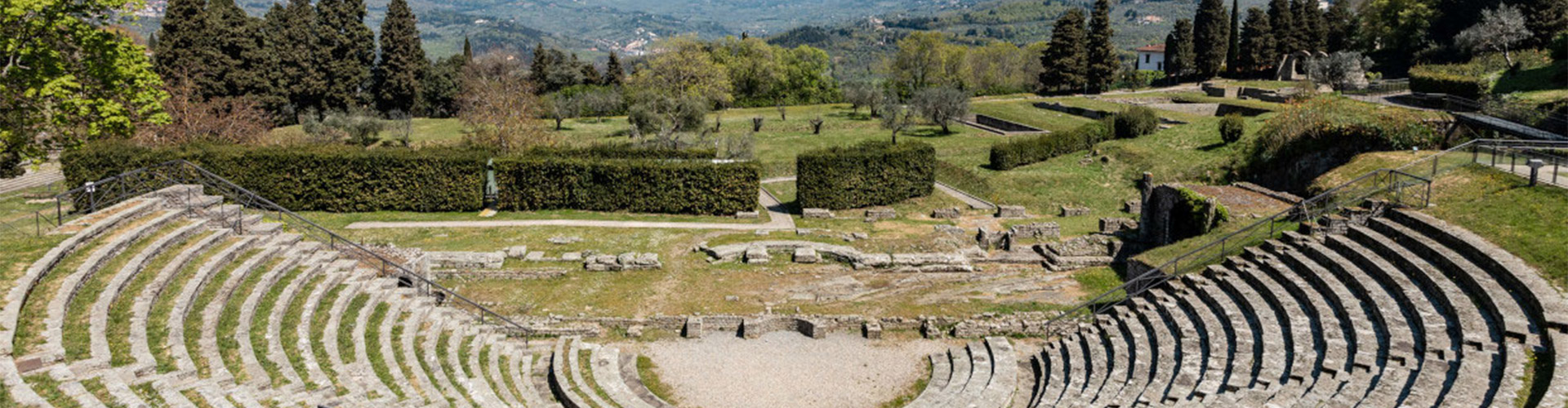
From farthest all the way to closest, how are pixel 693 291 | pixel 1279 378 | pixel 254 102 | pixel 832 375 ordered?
pixel 254 102 < pixel 693 291 < pixel 832 375 < pixel 1279 378

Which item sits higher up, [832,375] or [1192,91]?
[1192,91]

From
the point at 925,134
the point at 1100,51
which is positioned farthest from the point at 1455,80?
the point at 1100,51

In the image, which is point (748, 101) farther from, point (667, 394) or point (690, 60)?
point (667, 394)

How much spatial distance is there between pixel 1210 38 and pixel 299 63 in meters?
73.5

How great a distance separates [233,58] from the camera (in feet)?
193

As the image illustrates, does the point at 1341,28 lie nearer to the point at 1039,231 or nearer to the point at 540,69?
the point at 1039,231

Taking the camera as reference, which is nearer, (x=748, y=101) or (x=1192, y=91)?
(x=1192, y=91)

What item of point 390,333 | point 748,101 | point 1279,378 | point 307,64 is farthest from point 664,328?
point 748,101

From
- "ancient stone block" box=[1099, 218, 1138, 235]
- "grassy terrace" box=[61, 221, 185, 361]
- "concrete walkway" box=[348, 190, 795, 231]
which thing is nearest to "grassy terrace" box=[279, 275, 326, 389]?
"grassy terrace" box=[61, 221, 185, 361]

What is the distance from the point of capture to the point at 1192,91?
7444cm

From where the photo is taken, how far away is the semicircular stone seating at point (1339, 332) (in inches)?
576

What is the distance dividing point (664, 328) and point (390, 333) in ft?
21.8

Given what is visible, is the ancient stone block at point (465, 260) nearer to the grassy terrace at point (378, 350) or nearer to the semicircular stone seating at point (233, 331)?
the semicircular stone seating at point (233, 331)

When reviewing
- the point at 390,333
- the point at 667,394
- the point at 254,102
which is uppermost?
the point at 254,102
